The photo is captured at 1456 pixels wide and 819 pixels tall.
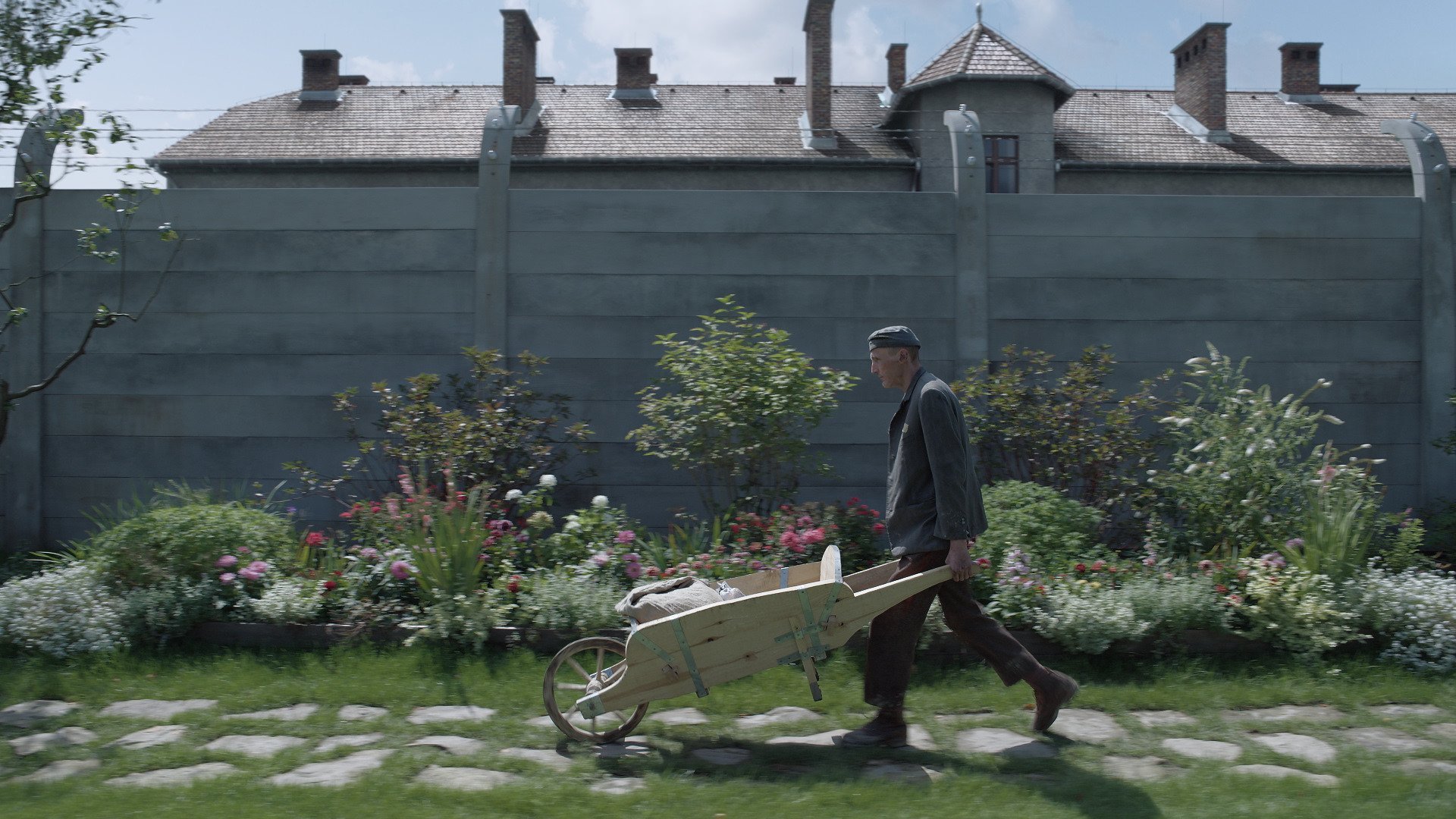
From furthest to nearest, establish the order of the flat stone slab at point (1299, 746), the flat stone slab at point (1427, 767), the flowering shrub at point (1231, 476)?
the flowering shrub at point (1231, 476), the flat stone slab at point (1299, 746), the flat stone slab at point (1427, 767)

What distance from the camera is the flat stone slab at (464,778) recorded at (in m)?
4.18

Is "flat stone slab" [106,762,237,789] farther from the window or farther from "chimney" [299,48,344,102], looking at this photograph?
"chimney" [299,48,344,102]

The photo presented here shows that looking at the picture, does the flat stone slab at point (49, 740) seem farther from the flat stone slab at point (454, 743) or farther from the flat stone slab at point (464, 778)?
the flat stone slab at point (464, 778)

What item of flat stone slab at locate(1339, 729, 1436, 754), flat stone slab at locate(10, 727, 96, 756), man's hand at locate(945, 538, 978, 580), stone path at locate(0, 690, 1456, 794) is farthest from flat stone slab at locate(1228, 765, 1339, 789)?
flat stone slab at locate(10, 727, 96, 756)

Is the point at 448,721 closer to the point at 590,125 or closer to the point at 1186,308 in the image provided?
the point at 1186,308

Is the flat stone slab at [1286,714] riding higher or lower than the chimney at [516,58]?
lower

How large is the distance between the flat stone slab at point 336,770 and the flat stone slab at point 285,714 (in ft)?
2.05

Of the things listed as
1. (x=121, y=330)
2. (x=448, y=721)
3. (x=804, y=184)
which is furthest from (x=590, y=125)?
(x=448, y=721)

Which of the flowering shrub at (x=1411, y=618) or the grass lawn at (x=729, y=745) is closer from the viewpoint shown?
the grass lawn at (x=729, y=745)

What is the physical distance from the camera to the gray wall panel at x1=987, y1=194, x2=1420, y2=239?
8.18 m

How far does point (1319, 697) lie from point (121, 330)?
8390 millimetres

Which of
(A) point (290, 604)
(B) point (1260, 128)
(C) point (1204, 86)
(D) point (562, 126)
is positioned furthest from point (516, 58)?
(A) point (290, 604)

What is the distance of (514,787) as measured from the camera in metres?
4.15

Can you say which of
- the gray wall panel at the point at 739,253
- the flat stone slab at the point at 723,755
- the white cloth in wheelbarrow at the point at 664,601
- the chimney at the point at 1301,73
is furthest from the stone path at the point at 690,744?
the chimney at the point at 1301,73
